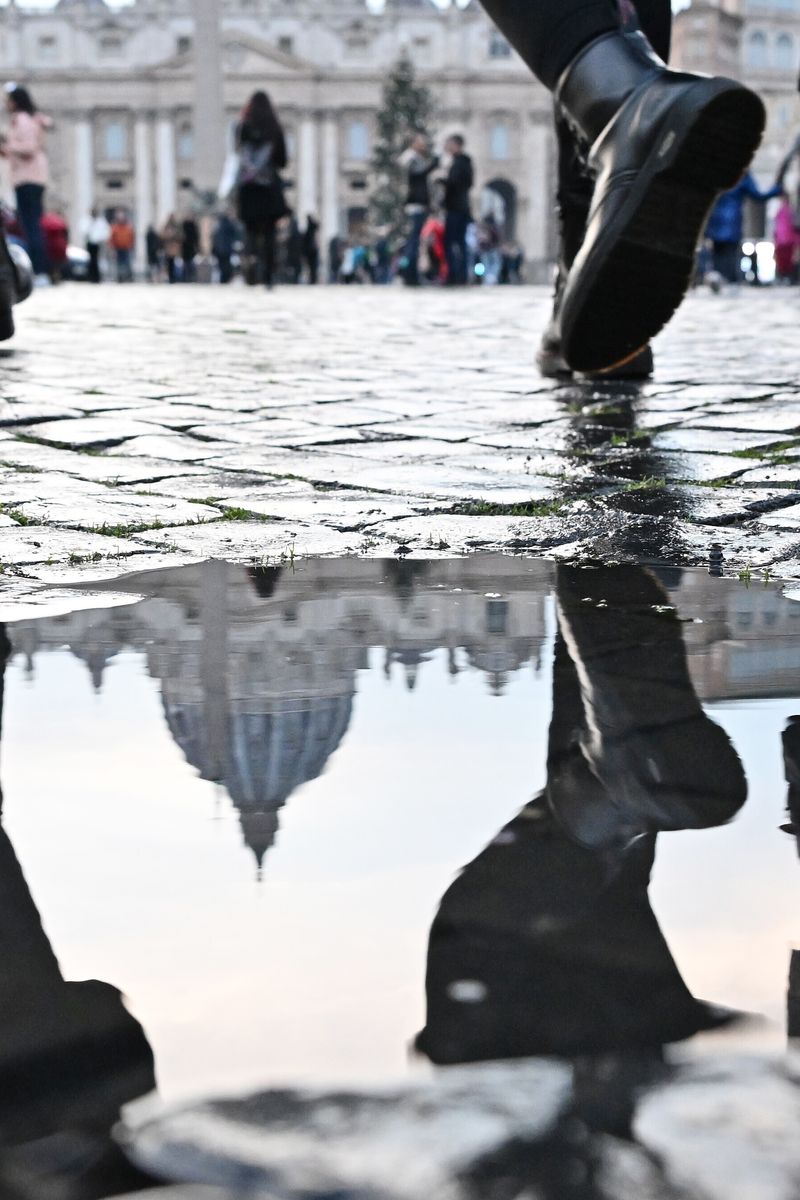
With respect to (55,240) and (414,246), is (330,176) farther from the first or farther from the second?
(55,240)

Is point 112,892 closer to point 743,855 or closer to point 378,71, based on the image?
point 743,855

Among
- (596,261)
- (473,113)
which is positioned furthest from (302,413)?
(473,113)

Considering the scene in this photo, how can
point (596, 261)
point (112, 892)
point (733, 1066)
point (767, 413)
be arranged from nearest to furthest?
point (733, 1066) < point (112, 892) < point (596, 261) < point (767, 413)

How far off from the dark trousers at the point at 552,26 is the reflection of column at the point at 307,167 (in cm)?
7648

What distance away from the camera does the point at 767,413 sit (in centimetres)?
363

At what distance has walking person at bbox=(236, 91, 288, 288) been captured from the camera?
13.0m

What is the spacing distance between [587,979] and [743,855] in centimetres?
22

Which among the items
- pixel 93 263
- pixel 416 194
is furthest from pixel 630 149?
pixel 93 263

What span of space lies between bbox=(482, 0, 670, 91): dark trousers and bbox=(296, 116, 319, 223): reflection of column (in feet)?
251

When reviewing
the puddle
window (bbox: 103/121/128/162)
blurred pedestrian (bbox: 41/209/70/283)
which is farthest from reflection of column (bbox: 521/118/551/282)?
the puddle

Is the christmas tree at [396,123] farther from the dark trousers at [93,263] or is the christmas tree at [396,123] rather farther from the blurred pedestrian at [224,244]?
the dark trousers at [93,263]

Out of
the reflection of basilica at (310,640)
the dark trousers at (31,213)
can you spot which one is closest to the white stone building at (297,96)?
the dark trousers at (31,213)

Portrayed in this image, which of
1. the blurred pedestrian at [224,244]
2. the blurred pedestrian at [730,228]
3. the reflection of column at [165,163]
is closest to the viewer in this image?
the blurred pedestrian at [730,228]

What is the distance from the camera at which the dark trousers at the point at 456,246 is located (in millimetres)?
18156
